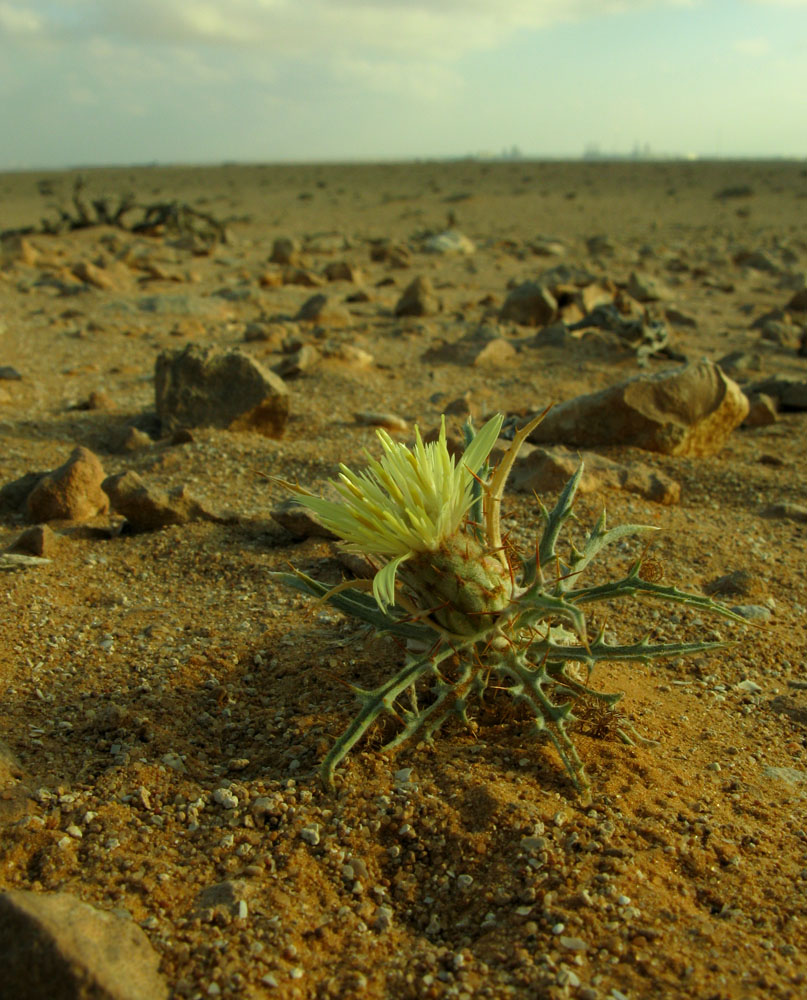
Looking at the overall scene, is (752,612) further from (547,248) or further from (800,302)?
(547,248)

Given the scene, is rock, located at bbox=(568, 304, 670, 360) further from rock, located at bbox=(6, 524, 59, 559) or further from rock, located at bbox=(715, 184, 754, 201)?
rock, located at bbox=(715, 184, 754, 201)

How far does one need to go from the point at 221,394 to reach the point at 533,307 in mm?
3469

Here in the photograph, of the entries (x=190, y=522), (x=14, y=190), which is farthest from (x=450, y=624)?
(x=14, y=190)

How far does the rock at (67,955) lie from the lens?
128cm

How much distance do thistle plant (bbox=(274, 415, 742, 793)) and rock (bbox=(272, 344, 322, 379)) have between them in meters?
3.56

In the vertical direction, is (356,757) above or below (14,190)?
below

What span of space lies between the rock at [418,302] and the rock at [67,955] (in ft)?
21.4

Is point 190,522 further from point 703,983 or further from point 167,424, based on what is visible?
point 703,983

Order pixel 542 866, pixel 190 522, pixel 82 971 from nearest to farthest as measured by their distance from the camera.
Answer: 1. pixel 82 971
2. pixel 542 866
3. pixel 190 522

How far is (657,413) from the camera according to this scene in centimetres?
407

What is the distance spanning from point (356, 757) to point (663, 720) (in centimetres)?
73

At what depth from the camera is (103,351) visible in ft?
20.8

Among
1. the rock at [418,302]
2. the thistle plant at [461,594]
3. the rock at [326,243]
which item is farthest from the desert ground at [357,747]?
the rock at [326,243]

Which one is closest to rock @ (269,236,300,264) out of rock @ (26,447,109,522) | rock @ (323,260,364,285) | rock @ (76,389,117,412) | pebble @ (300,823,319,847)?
rock @ (323,260,364,285)
